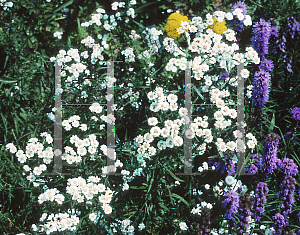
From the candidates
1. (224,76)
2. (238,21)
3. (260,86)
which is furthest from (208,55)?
(238,21)

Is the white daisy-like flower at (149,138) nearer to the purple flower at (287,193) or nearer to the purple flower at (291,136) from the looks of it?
the purple flower at (287,193)

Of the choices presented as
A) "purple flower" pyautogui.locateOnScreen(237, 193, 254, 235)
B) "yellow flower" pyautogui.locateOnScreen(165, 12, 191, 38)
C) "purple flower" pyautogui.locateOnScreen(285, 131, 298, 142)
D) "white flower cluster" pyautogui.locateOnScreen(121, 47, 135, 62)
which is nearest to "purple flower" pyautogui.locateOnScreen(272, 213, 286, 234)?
"purple flower" pyautogui.locateOnScreen(237, 193, 254, 235)

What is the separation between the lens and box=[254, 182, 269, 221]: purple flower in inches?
117

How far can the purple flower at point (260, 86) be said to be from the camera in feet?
10.8

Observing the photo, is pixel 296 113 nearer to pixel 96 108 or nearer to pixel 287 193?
pixel 287 193

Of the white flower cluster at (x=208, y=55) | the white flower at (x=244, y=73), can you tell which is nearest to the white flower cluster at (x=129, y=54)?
the white flower cluster at (x=208, y=55)

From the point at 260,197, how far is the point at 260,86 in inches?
45.7

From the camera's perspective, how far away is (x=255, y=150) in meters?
3.49

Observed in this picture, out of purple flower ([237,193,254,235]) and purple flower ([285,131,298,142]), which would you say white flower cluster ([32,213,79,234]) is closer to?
purple flower ([237,193,254,235])

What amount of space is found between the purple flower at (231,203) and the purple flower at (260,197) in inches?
8.8

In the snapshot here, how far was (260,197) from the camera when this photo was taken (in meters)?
3.00

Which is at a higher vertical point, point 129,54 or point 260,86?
point 129,54

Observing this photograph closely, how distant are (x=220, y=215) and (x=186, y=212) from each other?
1.30 feet

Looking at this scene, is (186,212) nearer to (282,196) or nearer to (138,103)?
(282,196)
